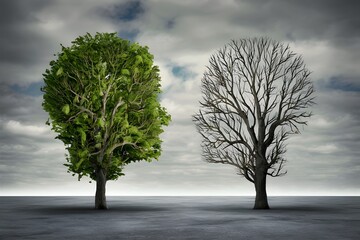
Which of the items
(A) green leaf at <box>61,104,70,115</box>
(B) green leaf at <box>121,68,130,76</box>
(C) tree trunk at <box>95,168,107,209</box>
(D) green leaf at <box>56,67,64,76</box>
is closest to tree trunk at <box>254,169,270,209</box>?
(C) tree trunk at <box>95,168,107,209</box>

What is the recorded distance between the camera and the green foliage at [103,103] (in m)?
34.1

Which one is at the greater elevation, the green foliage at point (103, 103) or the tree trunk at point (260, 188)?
the green foliage at point (103, 103)

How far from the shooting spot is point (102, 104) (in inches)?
1377

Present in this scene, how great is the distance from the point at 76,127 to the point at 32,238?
740 inches

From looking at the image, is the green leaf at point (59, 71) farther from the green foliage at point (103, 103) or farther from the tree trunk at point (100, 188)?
the tree trunk at point (100, 188)

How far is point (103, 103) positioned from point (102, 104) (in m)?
0.53

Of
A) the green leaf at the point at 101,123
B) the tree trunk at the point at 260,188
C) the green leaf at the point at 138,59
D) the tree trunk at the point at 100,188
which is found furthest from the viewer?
the tree trunk at the point at 260,188

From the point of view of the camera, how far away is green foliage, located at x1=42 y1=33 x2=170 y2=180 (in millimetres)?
34062

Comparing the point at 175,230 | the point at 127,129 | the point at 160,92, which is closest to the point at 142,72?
the point at 160,92

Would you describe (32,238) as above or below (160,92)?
below

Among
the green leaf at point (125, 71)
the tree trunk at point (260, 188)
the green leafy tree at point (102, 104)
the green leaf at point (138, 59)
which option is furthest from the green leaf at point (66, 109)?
the tree trunk at point (260, 188)

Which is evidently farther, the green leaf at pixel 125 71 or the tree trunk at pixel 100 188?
A: the tree trunk at pixel 100 188

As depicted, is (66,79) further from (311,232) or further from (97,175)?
(311,232)

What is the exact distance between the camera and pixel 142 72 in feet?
120
